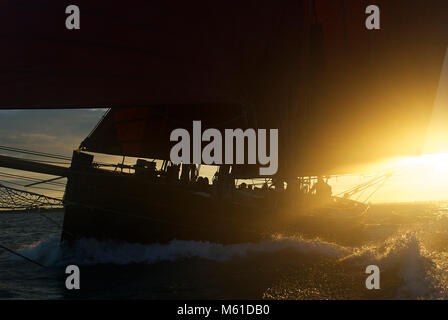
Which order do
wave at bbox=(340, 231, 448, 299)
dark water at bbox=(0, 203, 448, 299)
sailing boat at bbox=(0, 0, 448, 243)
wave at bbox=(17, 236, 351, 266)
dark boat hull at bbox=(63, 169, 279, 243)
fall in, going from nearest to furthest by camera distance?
wave at bbox=(340, 231, 448, 299) → dark water at bbox=(0, 203, 448, 299) → sailing boat at bbox=(0, 0, 448, 243) → wave at bbox=(17, 236, 351, 266) → dark boat hull at bbox=(63, 169, 279, 243)

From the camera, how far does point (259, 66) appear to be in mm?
16078

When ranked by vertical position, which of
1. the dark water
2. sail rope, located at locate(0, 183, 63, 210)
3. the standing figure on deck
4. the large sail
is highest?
the large sail

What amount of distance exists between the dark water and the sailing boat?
731 millimetres

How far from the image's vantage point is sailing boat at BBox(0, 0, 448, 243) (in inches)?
461

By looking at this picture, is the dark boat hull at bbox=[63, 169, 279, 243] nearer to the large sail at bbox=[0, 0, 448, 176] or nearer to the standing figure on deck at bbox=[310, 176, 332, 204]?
the large sail at bbox=[0, 0, 448, 176]

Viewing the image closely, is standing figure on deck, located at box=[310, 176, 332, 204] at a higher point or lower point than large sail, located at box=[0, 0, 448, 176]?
lower

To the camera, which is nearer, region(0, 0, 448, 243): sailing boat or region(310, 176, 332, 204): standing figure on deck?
region(0, 0, 448, 243): sailing boat

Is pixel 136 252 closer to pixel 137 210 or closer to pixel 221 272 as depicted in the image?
pixel 137 210

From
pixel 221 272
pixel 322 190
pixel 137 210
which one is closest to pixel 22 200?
pixel 137 210

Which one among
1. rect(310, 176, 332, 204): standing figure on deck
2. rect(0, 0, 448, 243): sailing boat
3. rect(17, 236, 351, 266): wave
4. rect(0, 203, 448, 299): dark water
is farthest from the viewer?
rect(310, 176, 332, 204): standing figure on deck

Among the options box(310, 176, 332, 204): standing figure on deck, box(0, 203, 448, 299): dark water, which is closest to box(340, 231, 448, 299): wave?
box(0, 203, 448, 299): dark water

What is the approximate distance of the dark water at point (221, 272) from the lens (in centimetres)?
1001
